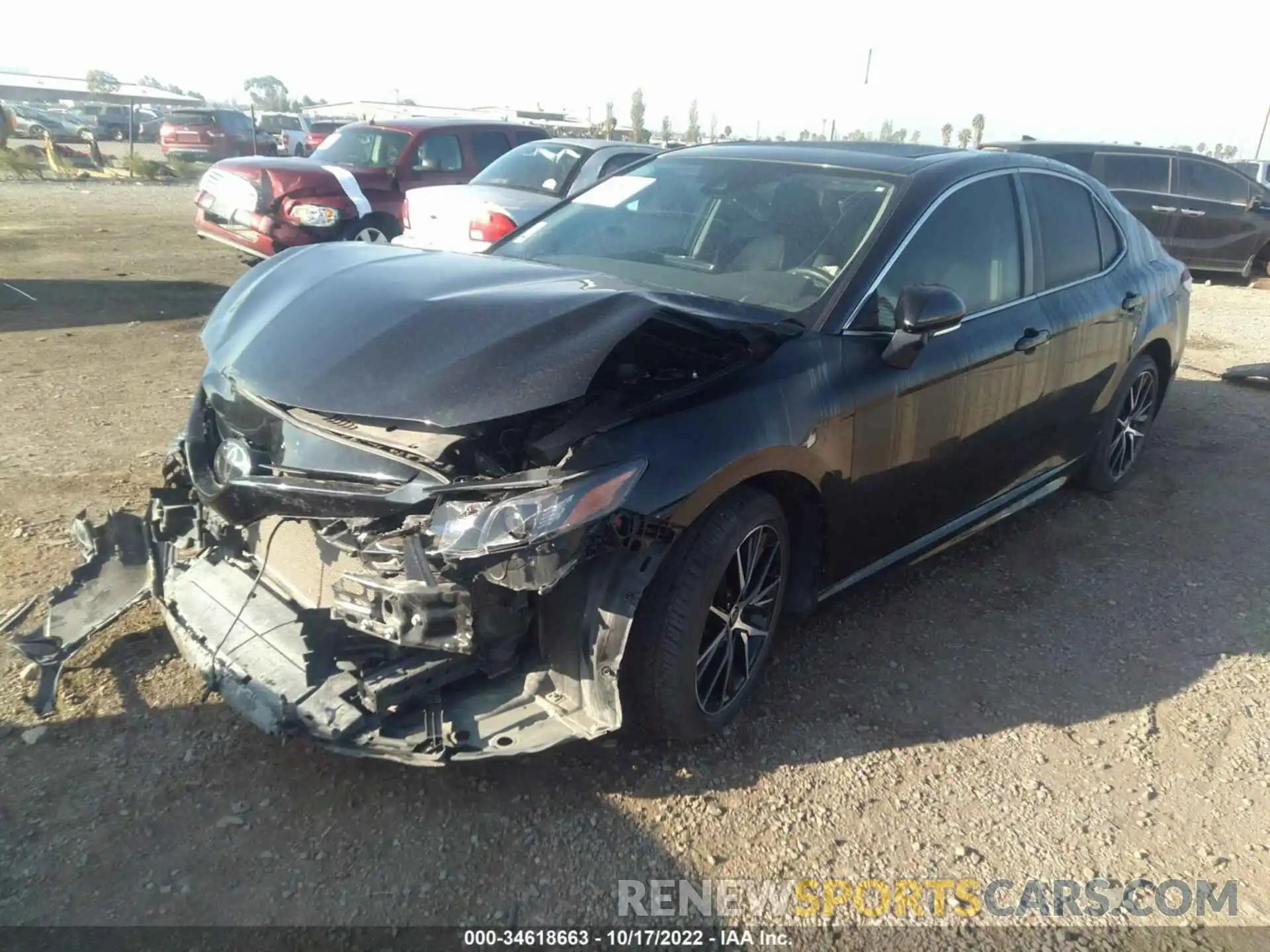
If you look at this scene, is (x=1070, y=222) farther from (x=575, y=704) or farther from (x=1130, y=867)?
(x=575, y=704)

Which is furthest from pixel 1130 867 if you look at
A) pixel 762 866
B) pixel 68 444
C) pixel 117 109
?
pixel 117 109

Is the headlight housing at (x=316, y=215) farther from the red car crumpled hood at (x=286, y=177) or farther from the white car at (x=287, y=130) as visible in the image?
the white car at (x=287, y=130)

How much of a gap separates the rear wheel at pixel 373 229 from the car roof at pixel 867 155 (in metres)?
6.45

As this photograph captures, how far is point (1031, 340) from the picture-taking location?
13.0ft

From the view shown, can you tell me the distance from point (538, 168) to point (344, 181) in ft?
7.05

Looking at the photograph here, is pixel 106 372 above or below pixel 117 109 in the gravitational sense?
below

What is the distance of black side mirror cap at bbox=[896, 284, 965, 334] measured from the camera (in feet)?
10.2

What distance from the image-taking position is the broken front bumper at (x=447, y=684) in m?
2.53

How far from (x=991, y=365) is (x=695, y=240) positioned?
129 centimetres

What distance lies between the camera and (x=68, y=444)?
5.16 meters

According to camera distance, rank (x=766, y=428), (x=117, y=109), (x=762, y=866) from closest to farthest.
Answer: (x=762, y=866) → (x=766, y=428) → (x=117, y=109)

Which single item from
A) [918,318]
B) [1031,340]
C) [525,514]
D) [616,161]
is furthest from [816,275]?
[616,161]

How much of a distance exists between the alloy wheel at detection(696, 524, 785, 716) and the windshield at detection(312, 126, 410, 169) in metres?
9.10

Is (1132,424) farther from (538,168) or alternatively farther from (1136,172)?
(1136,172)
